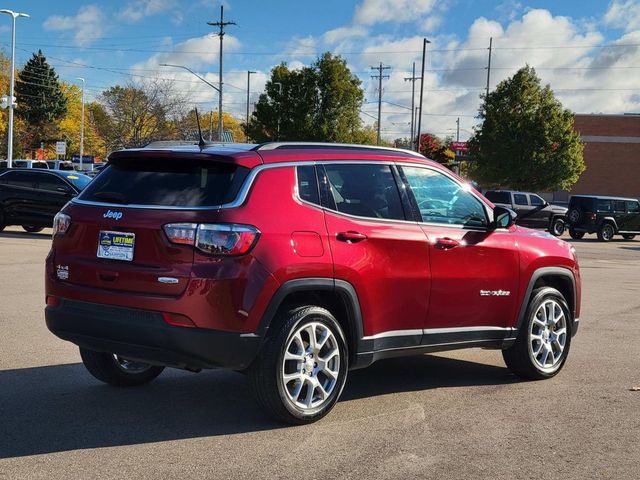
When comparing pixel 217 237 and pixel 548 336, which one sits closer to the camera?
pixel 217 237

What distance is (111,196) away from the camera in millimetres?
4883

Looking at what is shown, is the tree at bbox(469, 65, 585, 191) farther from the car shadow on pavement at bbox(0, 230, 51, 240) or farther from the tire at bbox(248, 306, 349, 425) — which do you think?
the tire at bbox(248, 306, 349, 425)

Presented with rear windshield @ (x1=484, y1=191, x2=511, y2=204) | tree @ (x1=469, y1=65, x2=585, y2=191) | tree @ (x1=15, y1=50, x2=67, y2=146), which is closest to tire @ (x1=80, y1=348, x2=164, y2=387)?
rear windshield @ (x1=484, y1=191, x2=511, y2=204)

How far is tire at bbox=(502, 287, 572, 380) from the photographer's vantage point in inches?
244

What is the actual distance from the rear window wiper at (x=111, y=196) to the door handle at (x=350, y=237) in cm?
139

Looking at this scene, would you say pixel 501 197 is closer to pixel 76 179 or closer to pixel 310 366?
pixel 76 179

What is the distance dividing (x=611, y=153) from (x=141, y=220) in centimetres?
6700

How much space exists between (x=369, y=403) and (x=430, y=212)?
1.48 m

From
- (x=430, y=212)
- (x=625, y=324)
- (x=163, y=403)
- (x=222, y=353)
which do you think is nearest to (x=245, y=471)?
(x=222, y=353)

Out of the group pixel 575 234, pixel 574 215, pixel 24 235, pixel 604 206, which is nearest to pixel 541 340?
pixel 24 235

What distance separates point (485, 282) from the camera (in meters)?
5.80

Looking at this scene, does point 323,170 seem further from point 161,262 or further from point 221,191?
point 161,262

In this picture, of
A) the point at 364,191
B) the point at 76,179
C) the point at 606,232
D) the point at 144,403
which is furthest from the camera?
the point at 606,232

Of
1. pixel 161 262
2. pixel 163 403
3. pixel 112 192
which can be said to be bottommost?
pixel 163 403
